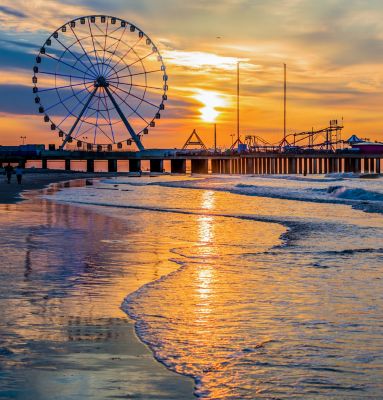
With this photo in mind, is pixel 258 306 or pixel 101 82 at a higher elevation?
pixel 101 82

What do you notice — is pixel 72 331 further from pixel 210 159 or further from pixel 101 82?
pixel 210 159

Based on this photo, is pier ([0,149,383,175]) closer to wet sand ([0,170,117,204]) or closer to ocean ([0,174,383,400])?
wet sand ([0,170,117,204])

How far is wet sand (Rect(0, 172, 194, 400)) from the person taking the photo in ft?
17.5

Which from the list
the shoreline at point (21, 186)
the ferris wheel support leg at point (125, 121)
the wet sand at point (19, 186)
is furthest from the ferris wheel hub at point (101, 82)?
the wet sand at point (19, 186)

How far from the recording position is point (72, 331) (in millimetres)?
7027

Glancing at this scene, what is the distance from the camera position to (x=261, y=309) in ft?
27.0

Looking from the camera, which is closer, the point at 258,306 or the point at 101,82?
the point at 258,306

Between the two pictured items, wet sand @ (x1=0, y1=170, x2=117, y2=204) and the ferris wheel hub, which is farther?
the ferris wheel hub

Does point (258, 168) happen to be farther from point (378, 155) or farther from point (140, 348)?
point (140, 348)

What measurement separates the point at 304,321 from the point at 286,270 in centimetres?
373

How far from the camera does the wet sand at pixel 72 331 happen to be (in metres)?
5.34

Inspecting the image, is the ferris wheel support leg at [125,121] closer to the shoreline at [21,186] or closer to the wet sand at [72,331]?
the shoreline at [21,186]

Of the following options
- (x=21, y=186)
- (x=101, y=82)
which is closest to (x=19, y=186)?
(x=21, y=186)

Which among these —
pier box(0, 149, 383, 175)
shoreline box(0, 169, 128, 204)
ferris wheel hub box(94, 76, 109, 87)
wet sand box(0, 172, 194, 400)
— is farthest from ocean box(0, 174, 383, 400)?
pier box(0, 149, 383, 175)
